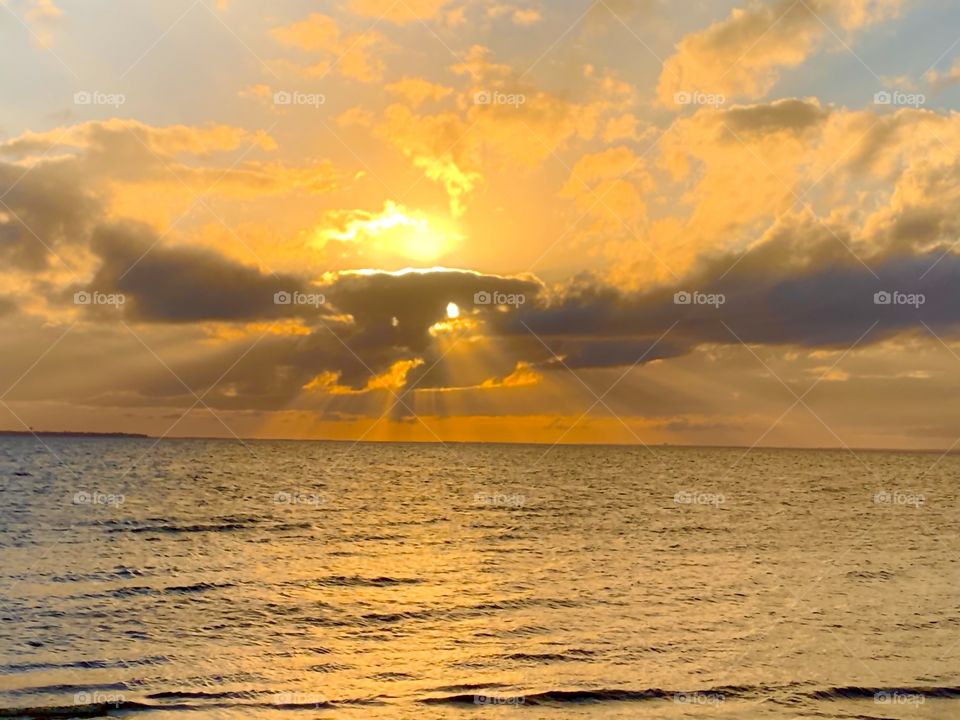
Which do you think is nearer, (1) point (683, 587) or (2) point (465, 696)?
(2) point (465, 696)

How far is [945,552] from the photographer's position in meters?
53.4

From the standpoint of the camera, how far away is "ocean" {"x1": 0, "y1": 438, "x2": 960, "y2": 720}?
23.4m

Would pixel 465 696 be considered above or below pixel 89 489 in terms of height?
below

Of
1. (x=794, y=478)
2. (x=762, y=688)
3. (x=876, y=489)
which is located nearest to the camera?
(x=762, y=688)

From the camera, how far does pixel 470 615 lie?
32531 mm

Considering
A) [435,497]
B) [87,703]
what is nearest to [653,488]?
[435,497]

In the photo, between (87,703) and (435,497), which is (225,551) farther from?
(435,497)

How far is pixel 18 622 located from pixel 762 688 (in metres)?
25.2

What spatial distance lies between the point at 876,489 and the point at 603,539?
8229cm

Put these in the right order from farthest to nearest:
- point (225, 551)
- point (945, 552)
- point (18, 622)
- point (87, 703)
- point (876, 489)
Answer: point (876, 489), point (945, 552), point (225, 551), point (18, 622), point (87, 703)

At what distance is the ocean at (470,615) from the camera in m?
23.4

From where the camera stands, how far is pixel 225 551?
161 feet

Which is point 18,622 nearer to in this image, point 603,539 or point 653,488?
point 603,539

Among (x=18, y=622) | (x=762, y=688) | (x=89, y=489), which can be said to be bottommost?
(x=762, y=688)
